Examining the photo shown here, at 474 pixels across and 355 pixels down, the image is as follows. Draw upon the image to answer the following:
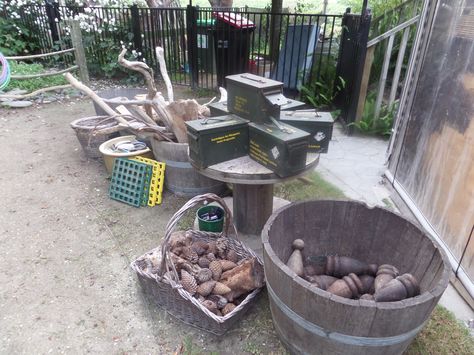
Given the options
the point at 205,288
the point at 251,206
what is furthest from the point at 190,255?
the point at 251,206

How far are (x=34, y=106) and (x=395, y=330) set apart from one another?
6.67m

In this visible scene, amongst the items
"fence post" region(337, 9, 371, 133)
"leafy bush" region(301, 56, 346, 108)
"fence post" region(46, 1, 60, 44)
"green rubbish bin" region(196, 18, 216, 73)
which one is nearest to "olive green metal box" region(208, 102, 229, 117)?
"fence post" region(337, 9, 371, 133)

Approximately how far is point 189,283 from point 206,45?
5.67 m

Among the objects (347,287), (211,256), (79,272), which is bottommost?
(79,272)

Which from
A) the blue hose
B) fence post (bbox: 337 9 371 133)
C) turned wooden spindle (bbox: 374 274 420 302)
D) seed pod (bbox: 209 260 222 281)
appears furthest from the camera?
the blue hose

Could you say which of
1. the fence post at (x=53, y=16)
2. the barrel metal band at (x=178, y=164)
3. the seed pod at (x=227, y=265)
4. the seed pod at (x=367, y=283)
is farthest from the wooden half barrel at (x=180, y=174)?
the fence post at (x=53, y=16)

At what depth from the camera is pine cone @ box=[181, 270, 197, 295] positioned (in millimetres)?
2271

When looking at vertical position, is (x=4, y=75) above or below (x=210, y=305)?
above

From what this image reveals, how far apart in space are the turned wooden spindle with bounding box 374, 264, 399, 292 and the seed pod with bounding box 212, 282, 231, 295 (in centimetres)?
90

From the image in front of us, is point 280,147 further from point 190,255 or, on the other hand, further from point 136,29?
point 136,29

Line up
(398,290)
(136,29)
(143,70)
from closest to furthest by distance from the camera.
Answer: (398,290)
(143,70)
(136,29)

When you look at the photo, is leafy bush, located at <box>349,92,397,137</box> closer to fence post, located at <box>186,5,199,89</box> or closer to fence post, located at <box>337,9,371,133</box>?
fence post, located at <box>337,9,371,133</box>

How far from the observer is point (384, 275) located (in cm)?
218

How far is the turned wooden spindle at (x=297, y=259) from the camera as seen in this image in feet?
7.38
